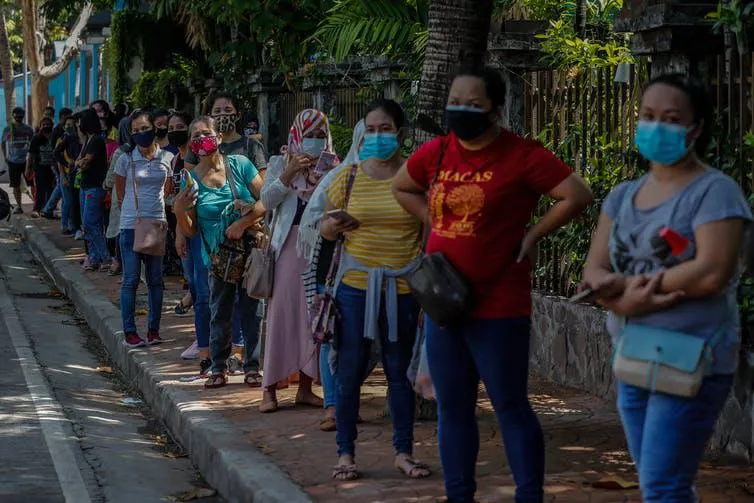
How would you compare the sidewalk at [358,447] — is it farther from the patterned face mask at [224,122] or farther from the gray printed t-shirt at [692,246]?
the gray printed t-shirt at [692,246]

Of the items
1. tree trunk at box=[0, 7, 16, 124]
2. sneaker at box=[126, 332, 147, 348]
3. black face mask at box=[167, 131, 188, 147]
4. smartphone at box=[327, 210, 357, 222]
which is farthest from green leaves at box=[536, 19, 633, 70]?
tree trunk at box=[0, 7, 16, 124]

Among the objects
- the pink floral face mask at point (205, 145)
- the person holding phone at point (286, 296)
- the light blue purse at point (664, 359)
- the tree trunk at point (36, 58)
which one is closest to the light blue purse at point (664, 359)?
the light blue purse at point (664, 359)

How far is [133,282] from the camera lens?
1145 cm

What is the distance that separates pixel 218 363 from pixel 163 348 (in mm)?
1817

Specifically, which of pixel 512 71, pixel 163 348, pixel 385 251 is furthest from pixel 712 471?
pixel 163 348

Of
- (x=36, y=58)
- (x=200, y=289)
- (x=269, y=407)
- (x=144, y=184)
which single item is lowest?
(x=269, y=407)

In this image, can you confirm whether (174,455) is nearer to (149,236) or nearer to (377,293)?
(377,293)

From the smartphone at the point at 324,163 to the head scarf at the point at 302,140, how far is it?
0.03 meters

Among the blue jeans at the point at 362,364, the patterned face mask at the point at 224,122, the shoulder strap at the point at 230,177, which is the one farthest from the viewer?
the patterned face mask at the point at 224,122

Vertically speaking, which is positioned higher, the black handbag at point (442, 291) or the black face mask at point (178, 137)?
the black face mask at point (178, 137)

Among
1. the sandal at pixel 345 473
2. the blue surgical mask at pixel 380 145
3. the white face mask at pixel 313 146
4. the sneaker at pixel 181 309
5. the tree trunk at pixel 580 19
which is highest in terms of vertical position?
the tree trunk at pixel 580 19

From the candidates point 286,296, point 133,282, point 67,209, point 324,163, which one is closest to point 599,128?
point 324,163

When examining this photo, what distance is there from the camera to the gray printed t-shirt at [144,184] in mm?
11531

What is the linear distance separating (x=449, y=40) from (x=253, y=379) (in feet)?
9.42
